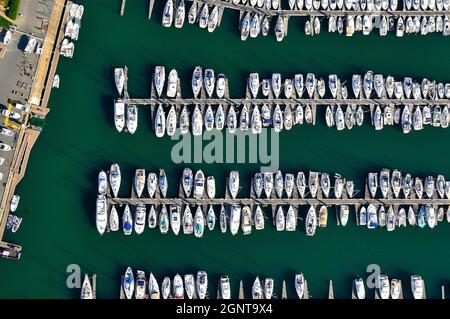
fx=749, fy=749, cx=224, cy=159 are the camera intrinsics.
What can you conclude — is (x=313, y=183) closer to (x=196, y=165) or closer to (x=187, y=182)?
(x=196, y=165)

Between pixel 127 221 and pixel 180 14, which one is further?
pixel 180 14

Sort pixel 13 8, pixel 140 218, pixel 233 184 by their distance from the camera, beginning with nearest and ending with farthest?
1. pixel 13 8
2. pixel 140 218
3. pixel 233 184

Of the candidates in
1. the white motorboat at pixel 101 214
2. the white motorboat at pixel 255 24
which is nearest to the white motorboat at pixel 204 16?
the white motorboat at pixel 255 24

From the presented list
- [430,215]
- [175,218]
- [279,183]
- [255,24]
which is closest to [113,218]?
[175,218]

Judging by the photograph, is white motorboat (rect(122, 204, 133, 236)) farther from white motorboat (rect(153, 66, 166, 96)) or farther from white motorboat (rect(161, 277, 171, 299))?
white motorboat (rect(153, 66, 166, 96))

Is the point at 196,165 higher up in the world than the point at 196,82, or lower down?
lower down
